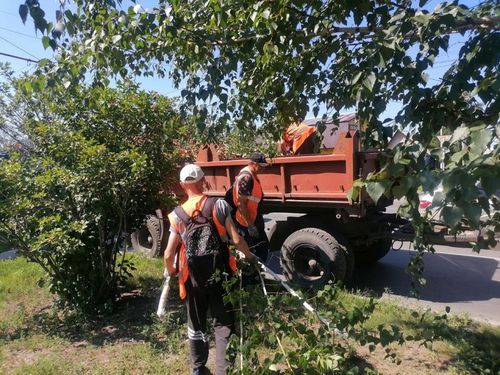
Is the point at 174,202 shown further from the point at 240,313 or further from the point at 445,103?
the point at 445,103

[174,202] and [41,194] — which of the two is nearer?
[41,194]

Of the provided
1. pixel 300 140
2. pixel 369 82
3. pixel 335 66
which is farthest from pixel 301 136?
pixel 369 82

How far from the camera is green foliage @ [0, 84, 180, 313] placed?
4027 millimetres

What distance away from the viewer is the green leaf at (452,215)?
1045 mm

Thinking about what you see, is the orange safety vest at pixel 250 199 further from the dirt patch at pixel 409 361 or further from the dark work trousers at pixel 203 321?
the dirt patch at pixel 409 361

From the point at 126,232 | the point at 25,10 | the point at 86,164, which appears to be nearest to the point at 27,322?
the point at 126,232

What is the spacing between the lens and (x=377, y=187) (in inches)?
52.2

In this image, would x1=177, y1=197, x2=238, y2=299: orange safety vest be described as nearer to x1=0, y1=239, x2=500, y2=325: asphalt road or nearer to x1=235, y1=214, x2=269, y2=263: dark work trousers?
x1=235, y1=214, x2=269, y2=263: dark work trousers

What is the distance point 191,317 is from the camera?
127 inches

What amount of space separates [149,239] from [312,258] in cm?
352

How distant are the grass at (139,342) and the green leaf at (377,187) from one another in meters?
1.47

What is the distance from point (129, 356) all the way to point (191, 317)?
2.96ft

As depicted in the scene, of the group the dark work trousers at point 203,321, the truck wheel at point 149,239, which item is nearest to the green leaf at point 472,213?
the dark work trousers at point 203,321

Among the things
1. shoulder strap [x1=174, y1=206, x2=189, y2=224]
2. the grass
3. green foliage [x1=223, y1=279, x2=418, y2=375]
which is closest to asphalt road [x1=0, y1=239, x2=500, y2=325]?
the grass
